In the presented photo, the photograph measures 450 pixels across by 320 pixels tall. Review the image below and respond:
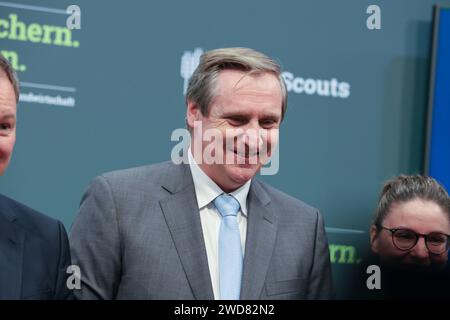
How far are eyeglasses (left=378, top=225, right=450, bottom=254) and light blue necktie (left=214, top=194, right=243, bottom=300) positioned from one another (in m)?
0.67

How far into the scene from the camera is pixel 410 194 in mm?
2672

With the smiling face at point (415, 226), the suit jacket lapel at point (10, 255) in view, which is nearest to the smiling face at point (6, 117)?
the suit jacket lapel at point (10, 255)

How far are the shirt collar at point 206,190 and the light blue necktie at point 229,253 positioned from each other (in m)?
0.03

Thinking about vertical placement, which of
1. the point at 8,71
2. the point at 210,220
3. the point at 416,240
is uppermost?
the point at 8,71

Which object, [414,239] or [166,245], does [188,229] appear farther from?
[414,239]

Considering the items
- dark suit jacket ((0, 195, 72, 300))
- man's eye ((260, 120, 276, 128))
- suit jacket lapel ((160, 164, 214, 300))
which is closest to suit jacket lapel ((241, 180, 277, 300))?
suit jacket lapel ((160, 164, 214, 300))

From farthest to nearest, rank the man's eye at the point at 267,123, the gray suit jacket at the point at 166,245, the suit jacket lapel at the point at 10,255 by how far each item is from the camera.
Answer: the man's eye at the point at 267,123 < the gray suit jacket at the point at 166,245 < the suit jacket lapel at the point at 10,255

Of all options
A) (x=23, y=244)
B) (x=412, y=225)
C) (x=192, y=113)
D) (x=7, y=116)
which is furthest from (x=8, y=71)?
(x=412, y=225)

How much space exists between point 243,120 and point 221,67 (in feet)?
0.54

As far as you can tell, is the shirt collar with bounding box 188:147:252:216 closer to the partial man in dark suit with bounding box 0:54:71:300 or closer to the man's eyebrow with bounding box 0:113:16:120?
the partial man in dark suit with bounding box 0:54:71:300

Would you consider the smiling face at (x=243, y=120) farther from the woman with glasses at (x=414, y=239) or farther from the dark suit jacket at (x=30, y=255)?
the woman with glasses at (x=414, y=239)

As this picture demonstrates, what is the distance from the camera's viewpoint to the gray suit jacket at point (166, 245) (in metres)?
2.09

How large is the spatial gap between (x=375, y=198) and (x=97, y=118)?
1.34 m

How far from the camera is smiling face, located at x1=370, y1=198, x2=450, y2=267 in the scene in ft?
8.47
